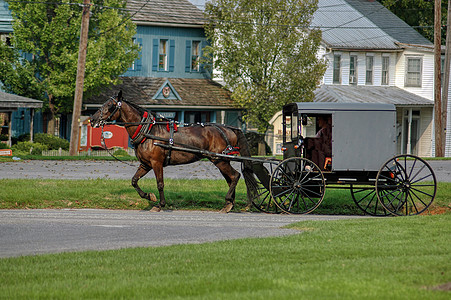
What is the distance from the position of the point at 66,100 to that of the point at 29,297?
3160cm

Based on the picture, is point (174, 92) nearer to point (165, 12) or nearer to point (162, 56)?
point (162, 56)

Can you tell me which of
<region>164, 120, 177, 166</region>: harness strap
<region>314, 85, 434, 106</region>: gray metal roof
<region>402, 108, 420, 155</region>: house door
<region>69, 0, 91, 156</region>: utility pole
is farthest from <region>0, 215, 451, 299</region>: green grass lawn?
<region>402, 108, 420, 155</region>: house door

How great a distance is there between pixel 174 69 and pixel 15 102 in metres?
12.5

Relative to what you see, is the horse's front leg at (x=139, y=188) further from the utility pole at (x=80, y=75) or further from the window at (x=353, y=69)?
the window at (x=353, y=69)

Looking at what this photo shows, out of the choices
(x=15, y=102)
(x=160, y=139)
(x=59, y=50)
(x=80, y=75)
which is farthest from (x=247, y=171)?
(x=59, y=50)

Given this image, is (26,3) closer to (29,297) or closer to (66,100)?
(66,100)

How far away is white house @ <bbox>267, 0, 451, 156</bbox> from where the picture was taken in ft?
150

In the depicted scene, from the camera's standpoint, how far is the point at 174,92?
42375 millimetres

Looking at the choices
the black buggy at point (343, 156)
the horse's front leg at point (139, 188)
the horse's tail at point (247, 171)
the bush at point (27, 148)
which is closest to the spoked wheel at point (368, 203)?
the black buggy at point (343, 156)

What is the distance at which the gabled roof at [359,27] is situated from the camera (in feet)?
152

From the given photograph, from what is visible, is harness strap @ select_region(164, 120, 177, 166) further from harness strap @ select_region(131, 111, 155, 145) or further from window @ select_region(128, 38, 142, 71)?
window @ select_region(128, 38, 142, 71)

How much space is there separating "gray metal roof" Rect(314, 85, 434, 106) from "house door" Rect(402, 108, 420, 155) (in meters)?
1.70

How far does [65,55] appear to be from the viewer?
35875 mm

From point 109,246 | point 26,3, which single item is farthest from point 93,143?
point 109,246
